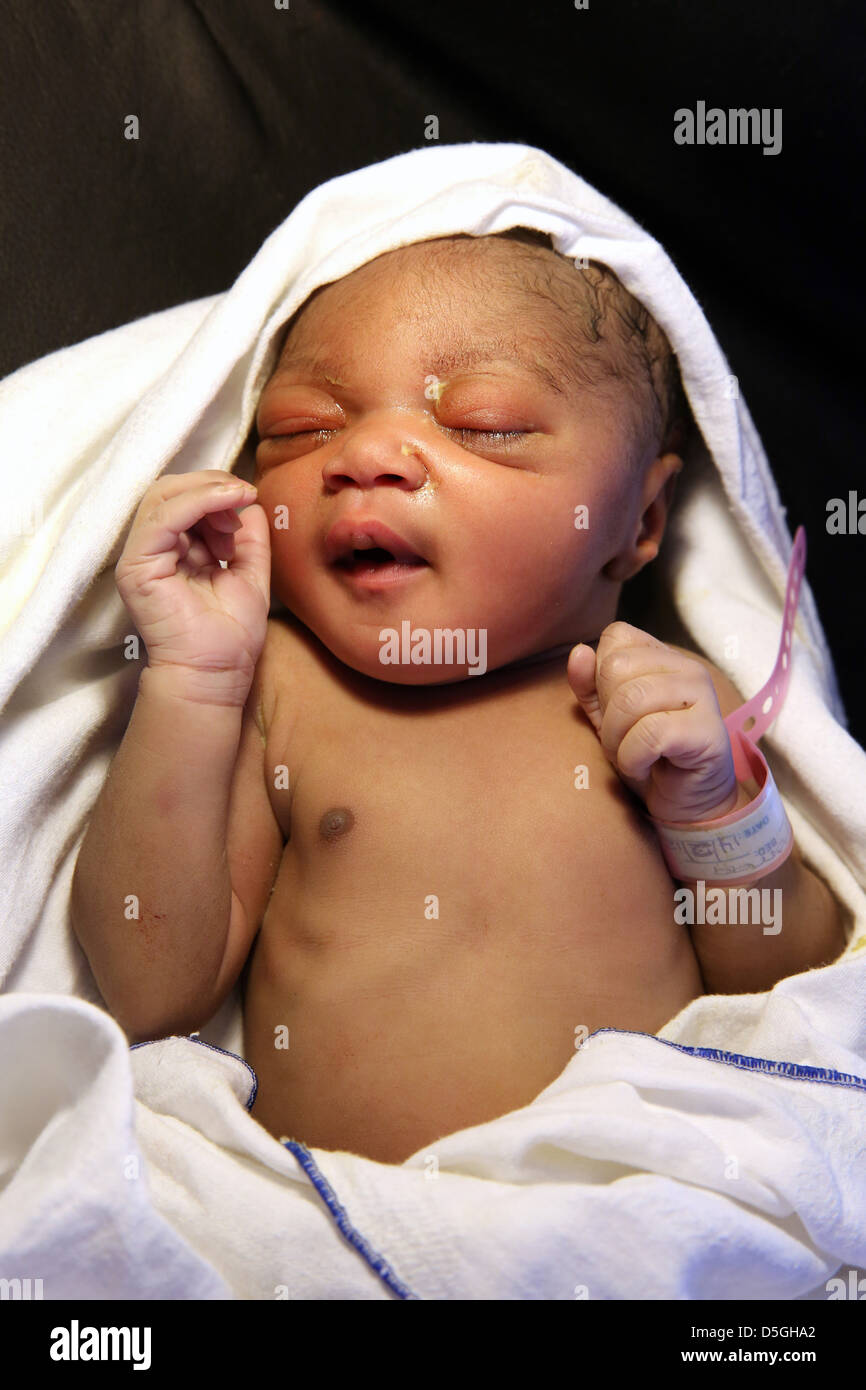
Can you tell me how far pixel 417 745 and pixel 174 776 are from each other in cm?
28

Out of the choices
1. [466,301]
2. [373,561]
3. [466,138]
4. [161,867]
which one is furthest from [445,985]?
[466,138]

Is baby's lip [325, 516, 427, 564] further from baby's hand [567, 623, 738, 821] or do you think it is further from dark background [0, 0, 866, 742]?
dark background [0, 0, 866, 742]

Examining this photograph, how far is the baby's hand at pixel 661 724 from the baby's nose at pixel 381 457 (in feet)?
0.85

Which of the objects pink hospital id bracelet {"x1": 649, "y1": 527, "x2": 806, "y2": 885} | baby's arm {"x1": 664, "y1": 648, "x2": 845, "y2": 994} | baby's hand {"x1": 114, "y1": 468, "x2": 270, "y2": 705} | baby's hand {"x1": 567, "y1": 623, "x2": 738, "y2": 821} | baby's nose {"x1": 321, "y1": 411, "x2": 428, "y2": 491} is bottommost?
baby's arm {"x1": 664, "y1": 648, "x2": 845, "y2": 994}

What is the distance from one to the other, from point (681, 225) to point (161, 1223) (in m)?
1.46

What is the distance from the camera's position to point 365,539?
4.17 ft

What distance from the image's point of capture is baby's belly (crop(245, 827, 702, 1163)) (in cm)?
124

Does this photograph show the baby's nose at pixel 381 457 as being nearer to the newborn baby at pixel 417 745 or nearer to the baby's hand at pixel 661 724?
the newborn baby at pixel 417 745

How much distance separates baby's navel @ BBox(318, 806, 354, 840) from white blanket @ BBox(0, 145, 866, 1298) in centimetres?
25
